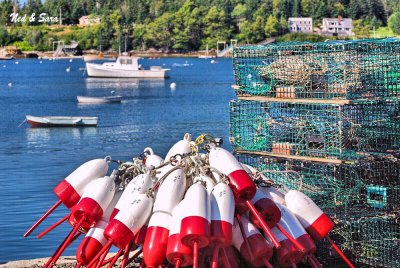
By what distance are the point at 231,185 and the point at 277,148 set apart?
274 centimetres

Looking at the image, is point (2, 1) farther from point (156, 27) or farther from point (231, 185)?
point (231, 185)

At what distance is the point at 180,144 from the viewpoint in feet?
33.4

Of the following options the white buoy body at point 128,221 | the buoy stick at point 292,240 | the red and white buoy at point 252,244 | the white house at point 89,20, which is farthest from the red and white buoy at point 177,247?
the white house at point 89,20

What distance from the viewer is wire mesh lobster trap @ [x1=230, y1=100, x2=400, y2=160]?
10.9 meters

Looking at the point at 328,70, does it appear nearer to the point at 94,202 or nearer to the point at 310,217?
the point at 310,217

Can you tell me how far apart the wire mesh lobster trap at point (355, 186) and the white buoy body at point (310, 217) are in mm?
1307

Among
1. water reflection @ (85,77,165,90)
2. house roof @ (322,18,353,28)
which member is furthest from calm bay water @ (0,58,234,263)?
house roof @ (322,18,353,28)

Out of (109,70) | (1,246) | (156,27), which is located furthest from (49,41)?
(1,246)

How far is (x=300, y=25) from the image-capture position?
16238cm

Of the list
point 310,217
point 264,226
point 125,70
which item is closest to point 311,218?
point 310,217

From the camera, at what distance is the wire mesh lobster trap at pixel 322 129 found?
35.8 ft

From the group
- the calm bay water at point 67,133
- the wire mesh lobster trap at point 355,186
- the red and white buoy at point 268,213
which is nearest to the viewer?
the red and white buoy at point 268,213

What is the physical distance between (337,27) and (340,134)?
155 m

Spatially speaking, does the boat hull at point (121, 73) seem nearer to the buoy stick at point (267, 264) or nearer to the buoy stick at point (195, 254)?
the buoy stick at point (267, 264)
